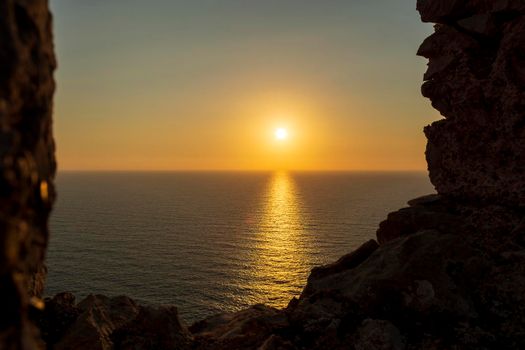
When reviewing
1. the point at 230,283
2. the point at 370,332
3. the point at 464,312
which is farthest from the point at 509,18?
the point at 230,283

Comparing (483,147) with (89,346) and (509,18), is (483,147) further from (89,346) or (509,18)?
(89,346)

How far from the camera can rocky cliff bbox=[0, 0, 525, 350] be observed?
19.7 metres

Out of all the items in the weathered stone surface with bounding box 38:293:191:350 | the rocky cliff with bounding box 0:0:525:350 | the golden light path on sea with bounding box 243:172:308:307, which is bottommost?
the golden light path on sea with bounding box 243:172:308:307

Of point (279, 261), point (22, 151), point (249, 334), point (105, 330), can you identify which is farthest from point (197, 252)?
point (22, 151)

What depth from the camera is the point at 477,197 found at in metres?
26.4

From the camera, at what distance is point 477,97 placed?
2609 centimetres

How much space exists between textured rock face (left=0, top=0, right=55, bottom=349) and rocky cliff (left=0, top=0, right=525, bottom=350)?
14109mm

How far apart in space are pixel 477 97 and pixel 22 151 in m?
26.8

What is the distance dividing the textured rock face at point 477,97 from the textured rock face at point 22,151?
24966 millimetres

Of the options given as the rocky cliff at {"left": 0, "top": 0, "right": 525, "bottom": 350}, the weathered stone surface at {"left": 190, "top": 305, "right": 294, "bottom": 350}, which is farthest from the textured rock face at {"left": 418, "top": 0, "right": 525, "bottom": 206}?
the weathered stone surface at {"left": 190, "top": 305, "right": 294, "bottom": 350}

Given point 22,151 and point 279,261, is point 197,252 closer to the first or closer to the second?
point 279,261

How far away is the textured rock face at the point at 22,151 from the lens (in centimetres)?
605

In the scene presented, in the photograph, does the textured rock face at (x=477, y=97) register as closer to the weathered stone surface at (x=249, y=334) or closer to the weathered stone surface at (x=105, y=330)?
the weathered stone surface at (x=249, y=334)

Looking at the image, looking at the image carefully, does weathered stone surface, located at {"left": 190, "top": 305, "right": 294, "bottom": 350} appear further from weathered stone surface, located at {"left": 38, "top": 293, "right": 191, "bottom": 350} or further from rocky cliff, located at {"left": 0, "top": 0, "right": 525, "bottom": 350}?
weathered stone surface, located at {"left": 38, "top": 293, "right": 191, "bottom": 350}
